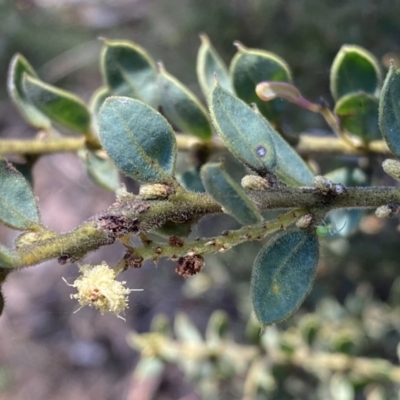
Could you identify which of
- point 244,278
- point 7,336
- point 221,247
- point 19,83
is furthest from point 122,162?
point 7,336

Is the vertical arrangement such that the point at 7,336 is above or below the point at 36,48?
below

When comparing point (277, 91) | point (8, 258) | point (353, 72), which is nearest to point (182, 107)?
point (277, 91)

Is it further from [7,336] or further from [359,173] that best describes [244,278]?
[7,336]

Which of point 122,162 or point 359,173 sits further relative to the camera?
point 359,173

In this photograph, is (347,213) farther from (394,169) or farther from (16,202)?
(16,202)

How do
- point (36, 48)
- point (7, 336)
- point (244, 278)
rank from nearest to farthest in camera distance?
point (244, 278) → point (36, 48) → point (7, 336)

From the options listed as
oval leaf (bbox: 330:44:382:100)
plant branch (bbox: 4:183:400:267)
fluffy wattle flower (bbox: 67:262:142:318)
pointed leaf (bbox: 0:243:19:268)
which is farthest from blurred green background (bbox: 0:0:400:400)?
pointed leaf (bbox: 0:243:19:268)

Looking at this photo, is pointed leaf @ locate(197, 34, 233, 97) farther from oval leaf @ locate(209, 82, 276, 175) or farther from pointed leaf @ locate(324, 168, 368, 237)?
oval leaf @ locate(209, 82, 276, 175)
